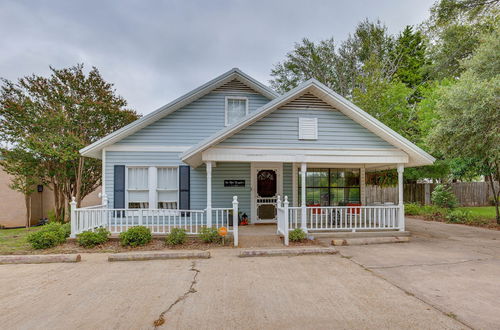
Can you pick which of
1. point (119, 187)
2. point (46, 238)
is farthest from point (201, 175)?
point (46, 238)

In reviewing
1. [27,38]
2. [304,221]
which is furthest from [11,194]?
[304,221]

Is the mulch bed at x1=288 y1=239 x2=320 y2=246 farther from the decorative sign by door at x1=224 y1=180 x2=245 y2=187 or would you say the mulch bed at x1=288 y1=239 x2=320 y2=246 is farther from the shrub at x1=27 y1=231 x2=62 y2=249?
the shrub at x1=27 y1=231 x2=62 y2=249

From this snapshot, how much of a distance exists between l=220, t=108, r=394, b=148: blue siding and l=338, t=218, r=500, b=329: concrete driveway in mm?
3171

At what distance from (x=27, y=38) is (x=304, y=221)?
664 inches

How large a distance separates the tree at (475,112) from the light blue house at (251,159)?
100 inches

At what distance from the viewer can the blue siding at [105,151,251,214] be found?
945 centimetres

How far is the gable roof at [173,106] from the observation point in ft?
29.5

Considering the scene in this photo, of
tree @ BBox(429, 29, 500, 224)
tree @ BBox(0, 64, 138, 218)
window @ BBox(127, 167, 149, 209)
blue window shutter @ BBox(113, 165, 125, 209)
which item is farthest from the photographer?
tree @ BBox(0, 64, 138, 218)

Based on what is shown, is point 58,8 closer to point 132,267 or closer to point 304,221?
point 132,267

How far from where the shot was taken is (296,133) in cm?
800

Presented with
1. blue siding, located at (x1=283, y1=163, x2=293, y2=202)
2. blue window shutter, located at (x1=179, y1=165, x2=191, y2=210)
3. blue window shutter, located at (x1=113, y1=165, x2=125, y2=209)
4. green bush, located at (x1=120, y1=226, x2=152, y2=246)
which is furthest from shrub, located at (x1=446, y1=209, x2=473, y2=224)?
blue window shutter, located at (x1=113, y1=165, x2=125, y2=209)

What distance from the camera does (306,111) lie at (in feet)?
26.6

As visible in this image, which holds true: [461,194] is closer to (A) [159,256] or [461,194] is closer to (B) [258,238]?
(B) [258,238]

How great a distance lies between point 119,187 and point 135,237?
2.95 meters
